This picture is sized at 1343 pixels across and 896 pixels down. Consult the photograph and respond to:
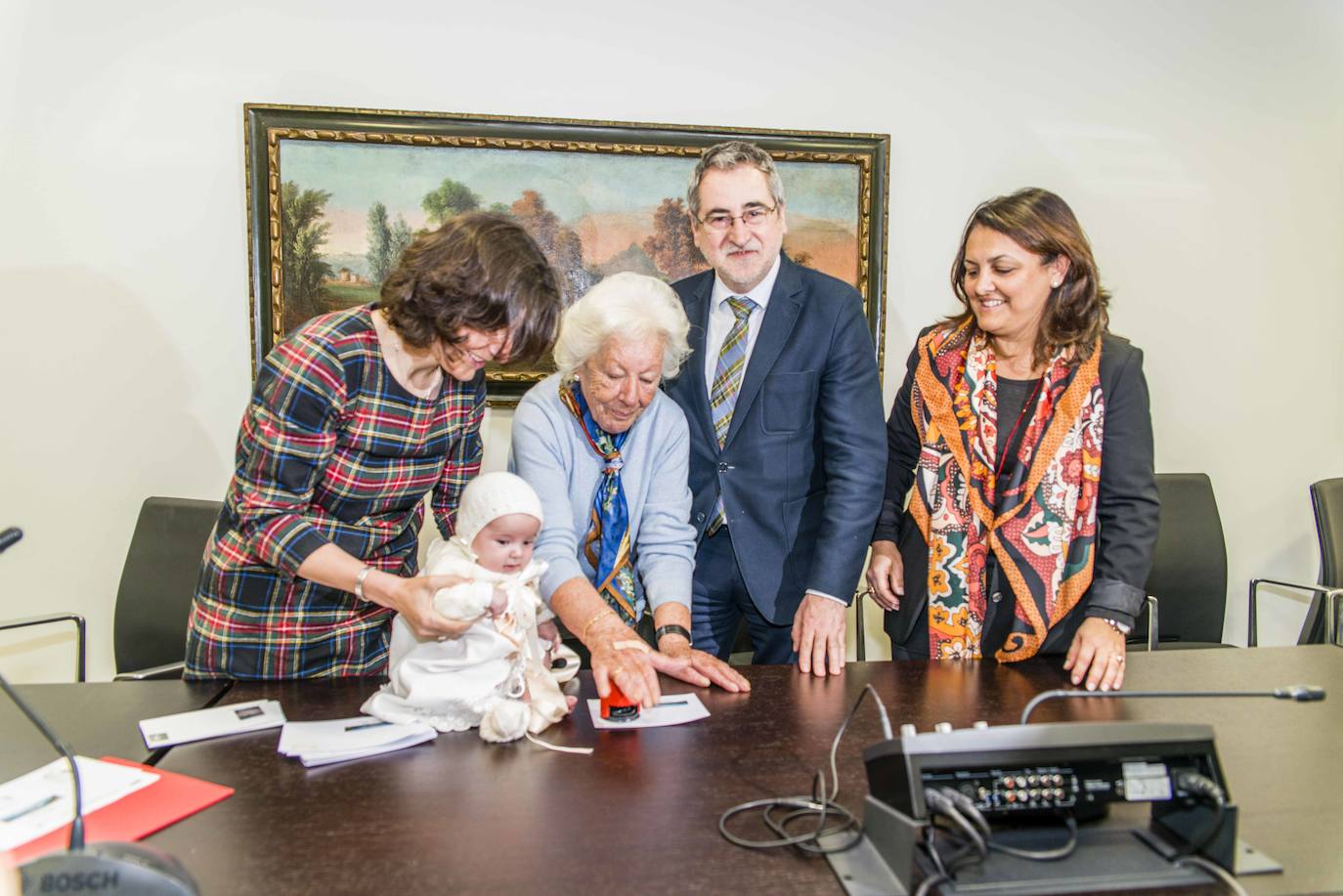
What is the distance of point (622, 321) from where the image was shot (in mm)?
1950

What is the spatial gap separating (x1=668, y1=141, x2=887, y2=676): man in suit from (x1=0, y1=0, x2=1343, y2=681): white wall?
46.2 inches

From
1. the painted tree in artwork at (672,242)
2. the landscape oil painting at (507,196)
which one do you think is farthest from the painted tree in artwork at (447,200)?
the painted tree in artwork at (672,242)

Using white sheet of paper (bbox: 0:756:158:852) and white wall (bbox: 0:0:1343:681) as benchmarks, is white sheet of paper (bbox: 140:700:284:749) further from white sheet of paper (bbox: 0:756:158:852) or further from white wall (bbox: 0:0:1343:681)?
white wall (bbox: 0:0:1343:681)

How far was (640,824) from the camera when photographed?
4.10ft

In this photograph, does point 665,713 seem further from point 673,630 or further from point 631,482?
point 631,482

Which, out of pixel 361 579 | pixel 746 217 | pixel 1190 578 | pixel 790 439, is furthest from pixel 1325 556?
pixel 361 579

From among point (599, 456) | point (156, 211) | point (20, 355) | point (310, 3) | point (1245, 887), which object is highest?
point (310, 3)

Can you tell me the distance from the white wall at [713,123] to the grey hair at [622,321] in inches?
51.3

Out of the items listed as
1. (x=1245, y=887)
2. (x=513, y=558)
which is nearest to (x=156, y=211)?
(x=513, y=558)

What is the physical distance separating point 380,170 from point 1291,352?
3.39 m

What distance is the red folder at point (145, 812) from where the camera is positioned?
1.20 metres

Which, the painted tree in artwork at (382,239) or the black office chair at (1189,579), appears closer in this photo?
the painted tree in artwork at (382,239)

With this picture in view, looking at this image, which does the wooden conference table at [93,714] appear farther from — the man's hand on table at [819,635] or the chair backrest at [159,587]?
the man's hand on table at [819,635]

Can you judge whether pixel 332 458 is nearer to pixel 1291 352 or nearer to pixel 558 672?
pixel 558 672
